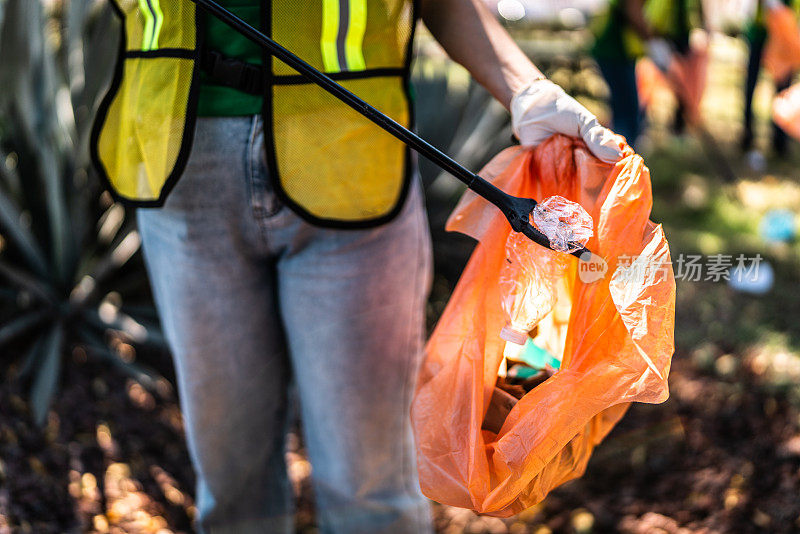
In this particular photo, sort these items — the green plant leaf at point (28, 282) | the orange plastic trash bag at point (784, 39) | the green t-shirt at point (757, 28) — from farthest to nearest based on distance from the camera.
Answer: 1. the green t-shirt at point (757, 28)
2. the orange plastic trash bag at point (784, 39)
3. the green plant leaf at point (28, 282)

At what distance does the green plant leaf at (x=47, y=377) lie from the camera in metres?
2.12

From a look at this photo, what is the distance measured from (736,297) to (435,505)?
6.41 ft

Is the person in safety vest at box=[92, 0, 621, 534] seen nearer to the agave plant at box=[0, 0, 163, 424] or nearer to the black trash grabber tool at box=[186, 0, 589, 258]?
the black trash grabber tool at box=[186, 0, 589, 258]

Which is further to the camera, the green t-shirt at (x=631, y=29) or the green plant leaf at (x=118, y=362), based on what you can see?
the green t-shirt at (x=631, y=29)

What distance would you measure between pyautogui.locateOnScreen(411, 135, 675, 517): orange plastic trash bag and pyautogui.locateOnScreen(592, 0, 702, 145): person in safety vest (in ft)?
10.5

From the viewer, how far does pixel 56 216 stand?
237 cm

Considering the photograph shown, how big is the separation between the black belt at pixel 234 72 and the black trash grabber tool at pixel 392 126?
0.23 feet

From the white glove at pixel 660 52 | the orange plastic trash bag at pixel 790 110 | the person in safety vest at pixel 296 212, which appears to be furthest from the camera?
the white glove at pixel 660 52

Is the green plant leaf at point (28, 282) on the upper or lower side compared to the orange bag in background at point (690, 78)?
lower

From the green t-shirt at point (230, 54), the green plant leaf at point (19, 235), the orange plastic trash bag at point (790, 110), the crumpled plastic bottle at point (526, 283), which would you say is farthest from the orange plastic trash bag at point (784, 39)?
the green plant leaf at point (19, 235)

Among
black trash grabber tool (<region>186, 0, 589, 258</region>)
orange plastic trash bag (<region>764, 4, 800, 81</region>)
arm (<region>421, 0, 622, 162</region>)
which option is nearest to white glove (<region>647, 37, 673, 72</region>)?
orange plastic trash bag (<region>764, 4, 800, 81</region>)

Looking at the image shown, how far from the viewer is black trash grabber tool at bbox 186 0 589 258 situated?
96cm

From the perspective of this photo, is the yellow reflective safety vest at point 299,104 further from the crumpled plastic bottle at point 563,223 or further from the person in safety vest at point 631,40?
the person in safety vest at point 631,40

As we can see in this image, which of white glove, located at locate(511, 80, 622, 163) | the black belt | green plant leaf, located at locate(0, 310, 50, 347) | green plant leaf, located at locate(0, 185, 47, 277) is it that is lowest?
green plant leaf, located at locate(0, 310, 50, 347)
